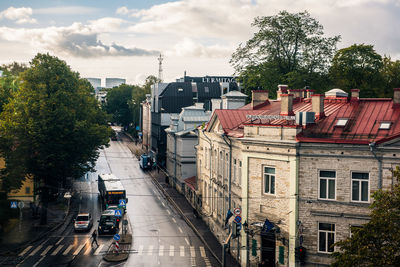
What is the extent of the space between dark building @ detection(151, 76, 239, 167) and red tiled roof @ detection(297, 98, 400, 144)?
61.4 m

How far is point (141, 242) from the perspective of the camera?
4475 centimetres

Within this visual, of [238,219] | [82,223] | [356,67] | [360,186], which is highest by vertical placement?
[356,67]

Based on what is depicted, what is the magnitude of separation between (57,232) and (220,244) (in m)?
18.0

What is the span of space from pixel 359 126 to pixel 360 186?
4.05 m

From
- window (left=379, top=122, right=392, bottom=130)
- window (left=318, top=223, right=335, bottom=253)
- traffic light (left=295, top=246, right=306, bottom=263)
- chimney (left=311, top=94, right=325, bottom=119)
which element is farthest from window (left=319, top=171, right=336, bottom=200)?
chimney (left=311, top=94, right=325, bottom=119)

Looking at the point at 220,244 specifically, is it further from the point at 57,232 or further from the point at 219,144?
the point at 57,232

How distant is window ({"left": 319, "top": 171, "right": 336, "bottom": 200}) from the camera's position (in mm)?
29812

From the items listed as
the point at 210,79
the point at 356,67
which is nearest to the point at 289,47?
the point at 356,67

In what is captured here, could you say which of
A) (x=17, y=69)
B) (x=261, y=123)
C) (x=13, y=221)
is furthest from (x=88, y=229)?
(x=17, y=69)

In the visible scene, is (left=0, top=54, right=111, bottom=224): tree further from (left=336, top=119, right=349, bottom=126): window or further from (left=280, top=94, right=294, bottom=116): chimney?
(left=336, top=119, right=349, bottom=126): window

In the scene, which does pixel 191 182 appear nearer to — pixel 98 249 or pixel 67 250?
pixel 98 249

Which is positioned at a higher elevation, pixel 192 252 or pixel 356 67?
pixel 356 67

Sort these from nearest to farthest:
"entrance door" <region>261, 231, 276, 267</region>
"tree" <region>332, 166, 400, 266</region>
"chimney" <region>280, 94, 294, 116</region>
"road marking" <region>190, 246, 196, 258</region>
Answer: "tree" <region>332, 166, 400, 266</region> < "entrance door" <region>261, 231, 276, 267</region> < "chimney" <region>280, 94, 294, 116</region> < "road marking" <region>190, 246, 196, 258</region>

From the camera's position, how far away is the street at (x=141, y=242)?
38.7m
